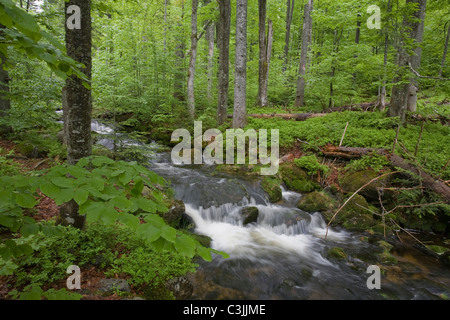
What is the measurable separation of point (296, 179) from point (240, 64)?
5599mm

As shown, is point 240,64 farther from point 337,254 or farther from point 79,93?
point 337,254

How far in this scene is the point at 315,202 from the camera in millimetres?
7266

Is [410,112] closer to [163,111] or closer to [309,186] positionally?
[309,186]

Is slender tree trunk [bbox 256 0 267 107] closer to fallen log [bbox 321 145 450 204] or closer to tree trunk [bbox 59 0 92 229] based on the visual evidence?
fallen log [bbox 321 145 450 204]

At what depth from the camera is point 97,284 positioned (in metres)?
3.01

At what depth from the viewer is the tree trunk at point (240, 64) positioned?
977 centimetres

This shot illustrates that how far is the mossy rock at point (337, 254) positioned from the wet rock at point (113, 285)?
453 centimetres

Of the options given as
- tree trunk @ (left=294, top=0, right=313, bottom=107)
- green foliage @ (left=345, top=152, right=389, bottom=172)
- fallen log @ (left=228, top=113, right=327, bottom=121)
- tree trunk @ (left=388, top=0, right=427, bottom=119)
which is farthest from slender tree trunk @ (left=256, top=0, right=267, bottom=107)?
green foliage @ (left=345, top=152, right=389, bottom=172)

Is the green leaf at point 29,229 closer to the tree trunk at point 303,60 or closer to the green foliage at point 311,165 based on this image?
the green foliage at point 311,165

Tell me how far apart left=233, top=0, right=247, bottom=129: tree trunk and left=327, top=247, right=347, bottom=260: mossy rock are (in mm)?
Answer: 6729

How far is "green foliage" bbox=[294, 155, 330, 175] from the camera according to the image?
8367 mm

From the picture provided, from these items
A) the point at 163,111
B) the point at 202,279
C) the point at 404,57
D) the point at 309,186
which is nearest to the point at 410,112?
the point at 404,57

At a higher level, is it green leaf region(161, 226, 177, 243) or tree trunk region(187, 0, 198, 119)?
tree trunk region(187, 0, 198, 119)
